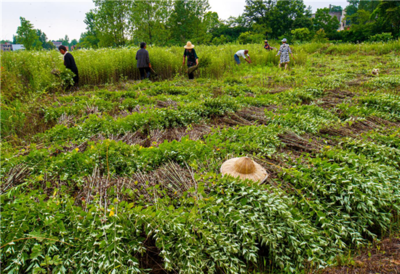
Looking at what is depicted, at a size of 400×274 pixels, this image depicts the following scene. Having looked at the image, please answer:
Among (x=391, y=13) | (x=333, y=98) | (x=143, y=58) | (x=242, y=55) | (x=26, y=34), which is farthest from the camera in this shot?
(x=26, y=34)

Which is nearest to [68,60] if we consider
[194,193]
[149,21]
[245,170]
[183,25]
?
[194,193]

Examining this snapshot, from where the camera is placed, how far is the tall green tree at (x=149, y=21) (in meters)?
25.7

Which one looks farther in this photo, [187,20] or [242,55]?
[187,20]

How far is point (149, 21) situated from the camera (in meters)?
26.4

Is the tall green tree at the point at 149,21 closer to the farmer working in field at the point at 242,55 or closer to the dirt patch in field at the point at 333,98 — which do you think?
the farmer working in field at the point at 242,55

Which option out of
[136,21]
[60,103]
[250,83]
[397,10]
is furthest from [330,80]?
[397,10]

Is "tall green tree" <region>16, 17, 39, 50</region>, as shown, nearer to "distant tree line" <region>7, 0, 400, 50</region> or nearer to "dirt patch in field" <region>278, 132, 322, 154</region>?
"distant tree line" <region>7, 0, 400, 50</region>

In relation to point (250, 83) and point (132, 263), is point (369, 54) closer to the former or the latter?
point (250, 83)

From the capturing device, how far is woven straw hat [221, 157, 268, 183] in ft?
8.30

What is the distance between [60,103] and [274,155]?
4.76 metres

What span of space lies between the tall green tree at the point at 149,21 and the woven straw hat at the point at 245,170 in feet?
89.4

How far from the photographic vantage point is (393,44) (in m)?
13.2

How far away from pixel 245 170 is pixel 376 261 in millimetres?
1315

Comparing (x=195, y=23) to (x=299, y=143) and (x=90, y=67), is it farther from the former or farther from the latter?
(x=299, y=143)
